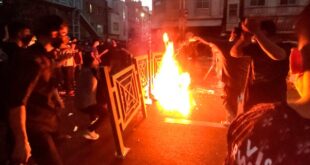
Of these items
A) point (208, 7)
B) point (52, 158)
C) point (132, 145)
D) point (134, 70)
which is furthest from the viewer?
point (208, 7)

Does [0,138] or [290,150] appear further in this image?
[0,138]

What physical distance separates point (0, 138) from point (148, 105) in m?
4.31

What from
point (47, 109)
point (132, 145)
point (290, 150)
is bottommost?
point (132, 145)

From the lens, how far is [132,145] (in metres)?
5.58

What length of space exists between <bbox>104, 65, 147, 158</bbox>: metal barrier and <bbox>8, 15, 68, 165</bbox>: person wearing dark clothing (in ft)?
5.54

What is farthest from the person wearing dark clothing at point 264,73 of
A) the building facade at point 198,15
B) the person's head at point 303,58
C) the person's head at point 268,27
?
the building facade at point 198,15

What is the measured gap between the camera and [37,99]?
9.62 ft

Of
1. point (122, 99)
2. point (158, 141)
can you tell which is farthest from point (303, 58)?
point (158, 141)

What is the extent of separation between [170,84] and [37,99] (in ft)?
22.7

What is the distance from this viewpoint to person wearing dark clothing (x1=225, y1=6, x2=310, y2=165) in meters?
1.05

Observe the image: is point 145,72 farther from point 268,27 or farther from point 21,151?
point 21,151

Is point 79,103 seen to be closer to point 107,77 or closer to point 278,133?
point 107,77

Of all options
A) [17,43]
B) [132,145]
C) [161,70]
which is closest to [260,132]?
[132,145]

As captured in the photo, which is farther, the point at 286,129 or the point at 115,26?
the point at 115,26
